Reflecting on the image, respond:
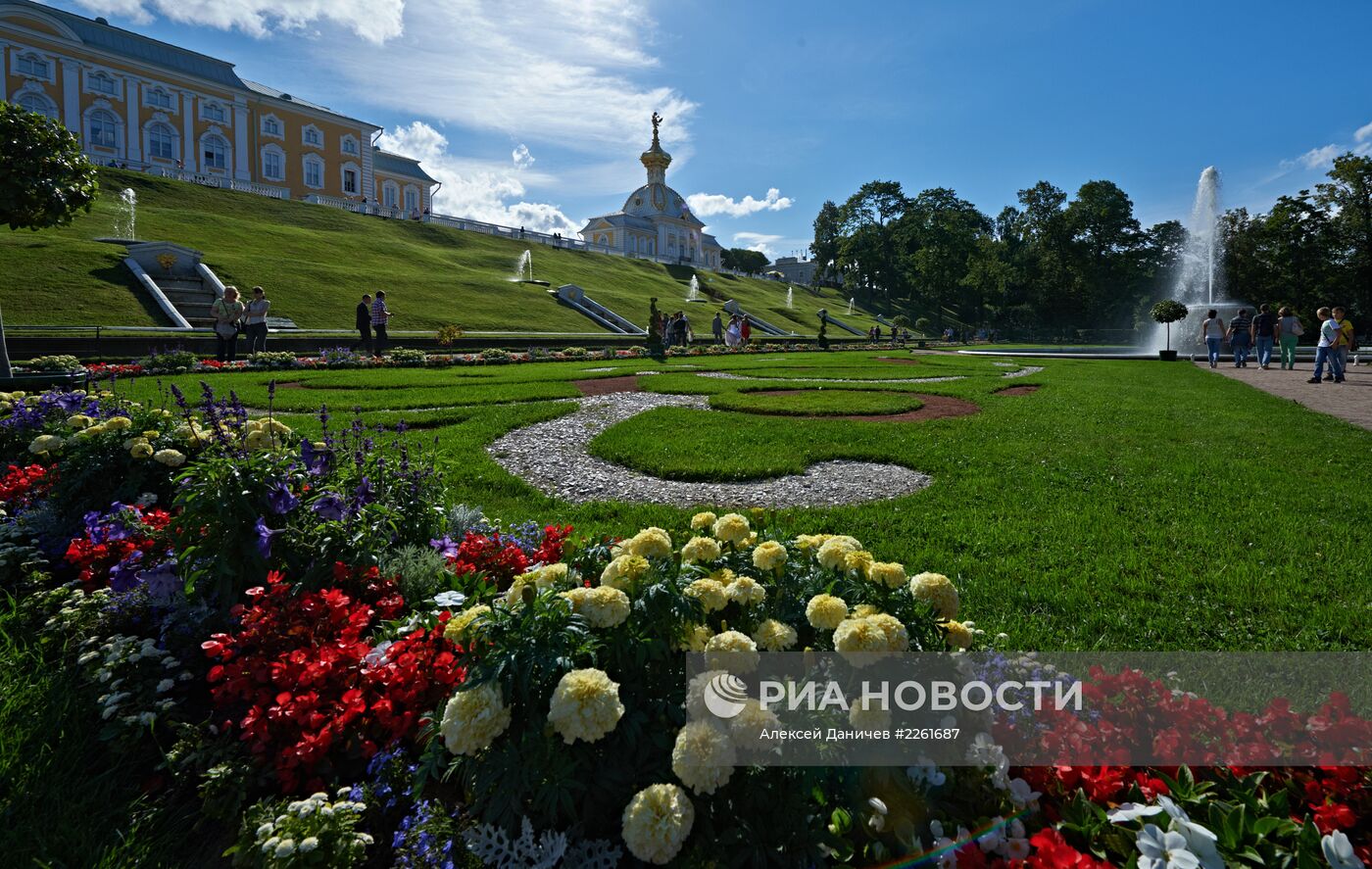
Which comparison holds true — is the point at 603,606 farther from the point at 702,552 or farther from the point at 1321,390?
the point at 1321,390

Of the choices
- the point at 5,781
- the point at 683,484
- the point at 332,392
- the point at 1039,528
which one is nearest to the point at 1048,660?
the point at 1039,528

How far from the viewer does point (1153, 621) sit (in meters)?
3.04

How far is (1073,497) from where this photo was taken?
195 inches

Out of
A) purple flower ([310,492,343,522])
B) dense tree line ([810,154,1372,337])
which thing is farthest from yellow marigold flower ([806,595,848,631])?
dense tree line ([810,154,1372,337])

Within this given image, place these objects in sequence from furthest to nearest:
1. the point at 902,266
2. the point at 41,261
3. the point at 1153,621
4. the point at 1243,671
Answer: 1. the point at 902,266
2. the point at 41,261
3. the point at 1153,621
4. the point at 1243,671

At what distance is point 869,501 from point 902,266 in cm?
7376

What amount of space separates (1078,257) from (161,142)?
69.2 m

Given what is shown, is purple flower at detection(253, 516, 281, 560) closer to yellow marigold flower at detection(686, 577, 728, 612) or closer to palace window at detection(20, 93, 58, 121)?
yellow marigold flower at detection(686, 577, 728, 612)

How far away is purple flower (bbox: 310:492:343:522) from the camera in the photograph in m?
2.92

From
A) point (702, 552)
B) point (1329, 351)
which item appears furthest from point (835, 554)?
point (1329, 351)

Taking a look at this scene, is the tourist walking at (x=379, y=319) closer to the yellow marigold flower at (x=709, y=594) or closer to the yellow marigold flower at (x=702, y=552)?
the yellow marigold flower at (x=702, y=552)

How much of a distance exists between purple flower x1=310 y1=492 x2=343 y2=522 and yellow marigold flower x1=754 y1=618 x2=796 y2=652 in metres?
2.00

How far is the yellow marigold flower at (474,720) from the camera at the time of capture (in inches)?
63.9

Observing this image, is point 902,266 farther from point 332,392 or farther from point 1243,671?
point 1243,671
